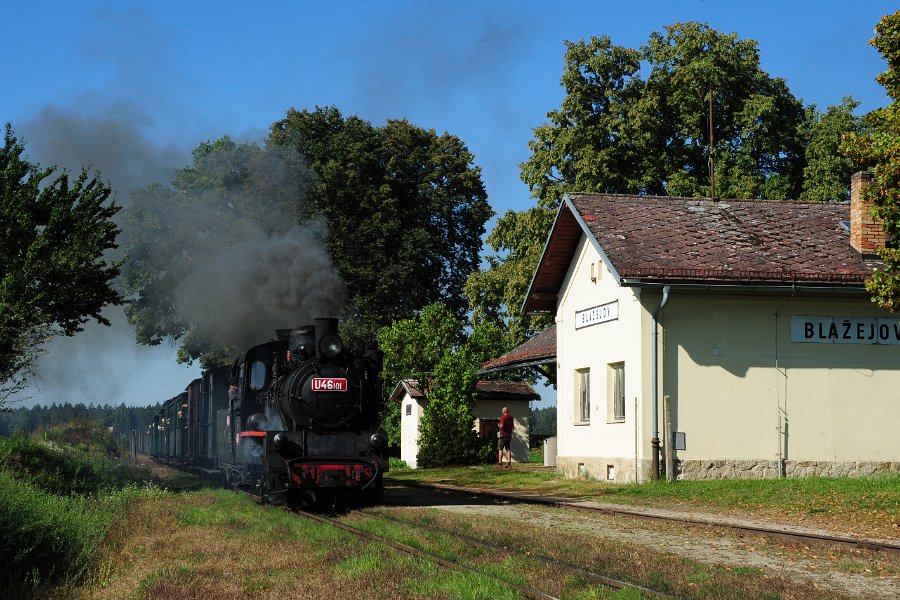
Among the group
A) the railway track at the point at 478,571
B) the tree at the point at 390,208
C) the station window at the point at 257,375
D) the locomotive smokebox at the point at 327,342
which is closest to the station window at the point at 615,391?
the locomotive smokebox at the point at 327,342

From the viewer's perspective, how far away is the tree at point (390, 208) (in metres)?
42.3

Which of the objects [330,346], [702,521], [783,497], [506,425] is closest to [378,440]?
[330,346]

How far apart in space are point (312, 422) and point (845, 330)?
1077 cm

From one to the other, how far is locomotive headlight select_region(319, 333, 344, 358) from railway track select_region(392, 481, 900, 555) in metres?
4.08

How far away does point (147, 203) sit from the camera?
42406mm

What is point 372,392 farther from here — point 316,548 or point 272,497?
point 316,548

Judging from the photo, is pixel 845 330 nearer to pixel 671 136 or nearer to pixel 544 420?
pixel 671 136

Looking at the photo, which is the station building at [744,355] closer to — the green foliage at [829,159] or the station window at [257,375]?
the station window at [257,375]

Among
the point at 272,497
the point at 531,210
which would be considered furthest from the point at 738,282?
the point at 531,210

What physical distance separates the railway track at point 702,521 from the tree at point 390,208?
22179mm

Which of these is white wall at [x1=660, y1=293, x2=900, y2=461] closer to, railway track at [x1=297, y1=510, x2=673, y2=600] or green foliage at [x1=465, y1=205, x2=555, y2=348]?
railway track at [x1=297, y1=510, x2=673, y2=600]

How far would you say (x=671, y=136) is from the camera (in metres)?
37.7

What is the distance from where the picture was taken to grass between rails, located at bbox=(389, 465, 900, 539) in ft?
45.8

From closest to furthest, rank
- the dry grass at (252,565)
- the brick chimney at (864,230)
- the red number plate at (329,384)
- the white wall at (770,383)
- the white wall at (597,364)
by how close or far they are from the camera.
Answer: the dry grass at (252,565), the red number plate at (329,384), the white wall at (770,383), the white wall at (597,364), the brick chimney at (864,230)
